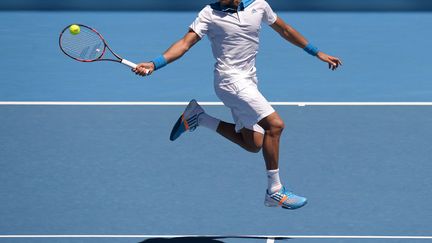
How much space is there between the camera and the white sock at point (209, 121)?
11.2 meters

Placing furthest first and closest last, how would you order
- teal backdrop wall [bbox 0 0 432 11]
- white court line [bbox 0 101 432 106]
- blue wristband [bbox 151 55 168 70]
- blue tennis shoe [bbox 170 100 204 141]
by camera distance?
teal backdrop wall [bbox 0 0 432 11] → white court line [bbox 0 101 432 106] → blue tennis shoe [bbox 170 100 204 141] → blue wristband [bbox 151 55 168 70]

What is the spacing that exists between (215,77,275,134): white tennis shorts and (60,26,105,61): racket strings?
3.54ft

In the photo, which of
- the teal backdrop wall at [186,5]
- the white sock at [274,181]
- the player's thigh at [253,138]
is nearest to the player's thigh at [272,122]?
the player's thigh at [253,138]

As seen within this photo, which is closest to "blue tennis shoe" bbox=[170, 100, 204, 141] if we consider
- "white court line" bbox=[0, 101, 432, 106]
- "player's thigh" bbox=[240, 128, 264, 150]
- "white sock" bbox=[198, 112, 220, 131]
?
"white sock" bbox=[198, 112, 220, 131]

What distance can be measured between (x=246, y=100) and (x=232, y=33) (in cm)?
56

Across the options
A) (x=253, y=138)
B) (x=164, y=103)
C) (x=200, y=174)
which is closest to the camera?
(x=253, y=138)

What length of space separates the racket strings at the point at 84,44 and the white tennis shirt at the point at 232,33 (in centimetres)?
89

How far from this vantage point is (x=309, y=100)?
1454 centimetres

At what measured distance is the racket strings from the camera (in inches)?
422

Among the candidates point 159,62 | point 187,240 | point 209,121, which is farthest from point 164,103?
point 159,62

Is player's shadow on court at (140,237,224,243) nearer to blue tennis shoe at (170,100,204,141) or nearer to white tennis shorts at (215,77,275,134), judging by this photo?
white tennis shorts at (215,77,275,134)

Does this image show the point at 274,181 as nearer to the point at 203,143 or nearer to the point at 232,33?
the point at 232,33

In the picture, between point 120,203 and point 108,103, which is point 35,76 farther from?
point 120,203

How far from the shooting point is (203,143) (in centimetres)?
1308
